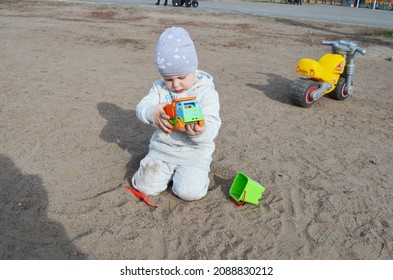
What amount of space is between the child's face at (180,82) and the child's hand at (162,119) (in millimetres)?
248

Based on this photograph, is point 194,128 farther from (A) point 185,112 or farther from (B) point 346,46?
(B) point 346,46

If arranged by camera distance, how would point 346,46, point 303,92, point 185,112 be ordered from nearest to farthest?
point 185,112 → point 303,92 → point 346,46

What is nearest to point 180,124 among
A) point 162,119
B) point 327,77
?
point 162,119

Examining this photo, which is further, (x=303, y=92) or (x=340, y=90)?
(x=340, y=90)

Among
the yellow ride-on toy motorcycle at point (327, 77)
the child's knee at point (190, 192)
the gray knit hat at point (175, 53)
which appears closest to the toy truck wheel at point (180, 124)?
the gray knit hat at point (175, 53)

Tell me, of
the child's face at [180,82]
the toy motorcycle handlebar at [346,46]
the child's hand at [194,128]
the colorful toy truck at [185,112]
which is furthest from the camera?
the toy motorcycle handlebar at [346,46]

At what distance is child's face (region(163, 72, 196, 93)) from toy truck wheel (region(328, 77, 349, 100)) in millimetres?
2751

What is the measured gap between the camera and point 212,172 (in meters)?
2.94

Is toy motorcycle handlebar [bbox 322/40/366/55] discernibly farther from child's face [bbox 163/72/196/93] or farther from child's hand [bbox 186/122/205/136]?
child's hand [bbox 186/122/205/136]

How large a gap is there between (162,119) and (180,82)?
351 millimetres

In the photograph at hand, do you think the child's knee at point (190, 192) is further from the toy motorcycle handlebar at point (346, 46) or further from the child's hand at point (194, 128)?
the toy motorcycle handlebar at point (346, 46)

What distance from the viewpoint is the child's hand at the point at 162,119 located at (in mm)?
2252

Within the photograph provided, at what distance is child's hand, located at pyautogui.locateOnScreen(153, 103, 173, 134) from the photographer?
2252 mm
